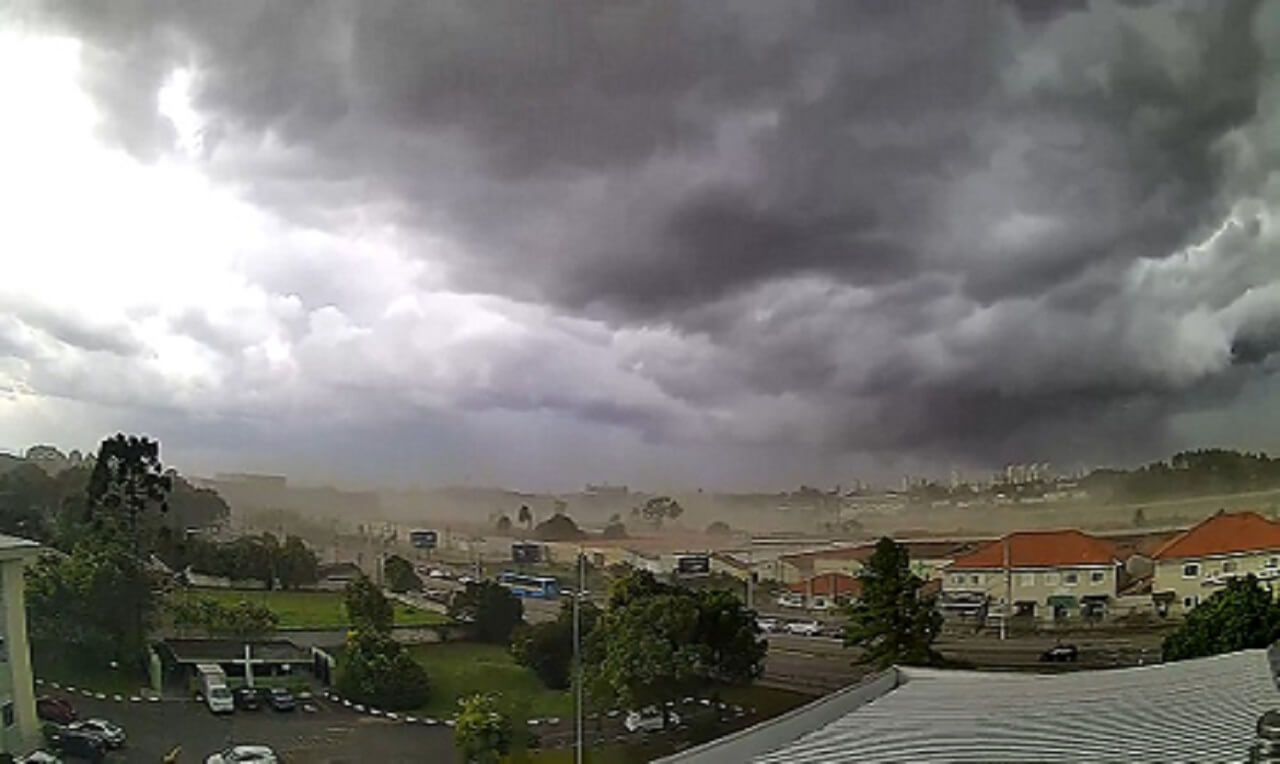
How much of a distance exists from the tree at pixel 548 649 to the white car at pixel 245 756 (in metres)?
0.84

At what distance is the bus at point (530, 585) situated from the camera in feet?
12.9

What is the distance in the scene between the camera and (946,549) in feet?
14.7

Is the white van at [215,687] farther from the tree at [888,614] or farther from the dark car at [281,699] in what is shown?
the tree at [888,614]

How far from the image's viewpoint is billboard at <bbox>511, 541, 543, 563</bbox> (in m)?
3.97

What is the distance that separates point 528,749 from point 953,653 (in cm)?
181

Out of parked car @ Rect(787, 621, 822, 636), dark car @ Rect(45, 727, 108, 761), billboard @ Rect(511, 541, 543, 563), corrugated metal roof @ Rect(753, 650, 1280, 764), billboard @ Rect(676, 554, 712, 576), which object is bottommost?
dark car @ Rect(45, 727, 108, 761)

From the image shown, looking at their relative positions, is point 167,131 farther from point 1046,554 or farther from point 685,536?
point 1046,554

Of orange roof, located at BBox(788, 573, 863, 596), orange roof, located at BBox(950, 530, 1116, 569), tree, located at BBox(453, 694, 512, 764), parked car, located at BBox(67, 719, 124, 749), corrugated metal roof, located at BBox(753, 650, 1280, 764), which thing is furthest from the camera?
orange roof, located at BBox(950, 530, 1116, 569)

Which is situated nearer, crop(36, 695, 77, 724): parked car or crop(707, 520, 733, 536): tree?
crop(36, 695, 77, 724): parked car

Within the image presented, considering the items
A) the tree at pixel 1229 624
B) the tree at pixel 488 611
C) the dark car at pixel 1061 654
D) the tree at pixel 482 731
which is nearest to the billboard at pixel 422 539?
the tree at pixel 488 611

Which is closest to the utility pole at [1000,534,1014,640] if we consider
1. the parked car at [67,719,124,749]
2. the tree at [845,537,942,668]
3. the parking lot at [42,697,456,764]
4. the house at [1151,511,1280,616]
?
the tree at [845,537,942,668]

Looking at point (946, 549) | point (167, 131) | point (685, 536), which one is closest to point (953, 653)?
point (946, 549)

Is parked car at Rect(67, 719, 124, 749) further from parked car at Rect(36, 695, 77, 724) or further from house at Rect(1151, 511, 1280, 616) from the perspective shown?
house at Rect(1151, 511, 1280, 616)

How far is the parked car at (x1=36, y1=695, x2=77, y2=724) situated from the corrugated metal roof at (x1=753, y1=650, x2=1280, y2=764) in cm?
212
